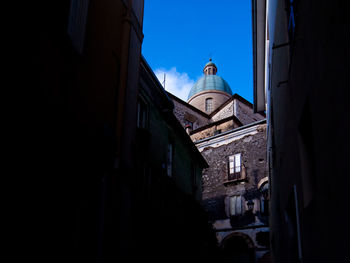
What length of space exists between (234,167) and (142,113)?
48.1ft

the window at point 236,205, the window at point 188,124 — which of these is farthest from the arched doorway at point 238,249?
the window at point 188,124

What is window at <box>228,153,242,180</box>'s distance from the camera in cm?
2322

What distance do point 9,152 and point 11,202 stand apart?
573 millimetres

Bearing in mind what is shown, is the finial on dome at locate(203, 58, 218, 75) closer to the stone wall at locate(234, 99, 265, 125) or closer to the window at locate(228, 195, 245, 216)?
the stone wall at locate(234, 99, 265, 125)

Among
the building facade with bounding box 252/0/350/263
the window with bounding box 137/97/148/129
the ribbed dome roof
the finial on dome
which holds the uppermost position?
the finial on dome

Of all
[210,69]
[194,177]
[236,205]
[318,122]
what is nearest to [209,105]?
[210,69]

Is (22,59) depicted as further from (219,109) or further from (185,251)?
(219,109)

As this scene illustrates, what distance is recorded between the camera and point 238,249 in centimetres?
2186

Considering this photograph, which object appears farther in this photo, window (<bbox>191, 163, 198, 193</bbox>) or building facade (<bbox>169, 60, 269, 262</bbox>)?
building facade (<bbox>169, 60, 269, 262</bbox>)

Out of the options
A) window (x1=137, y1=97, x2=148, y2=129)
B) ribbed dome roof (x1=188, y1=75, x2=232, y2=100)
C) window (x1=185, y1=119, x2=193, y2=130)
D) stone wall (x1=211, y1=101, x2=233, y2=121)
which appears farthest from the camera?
ribbed dome roof (x1=188, y1=75, x2=232, y2=100)

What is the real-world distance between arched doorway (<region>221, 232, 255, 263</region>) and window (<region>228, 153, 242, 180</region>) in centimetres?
358

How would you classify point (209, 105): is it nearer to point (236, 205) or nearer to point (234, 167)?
point (234, 167)

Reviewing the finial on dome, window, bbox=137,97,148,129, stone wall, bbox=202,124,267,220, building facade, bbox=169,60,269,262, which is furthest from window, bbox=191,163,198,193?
the finial on dome

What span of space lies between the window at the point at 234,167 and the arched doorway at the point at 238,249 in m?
3.58
